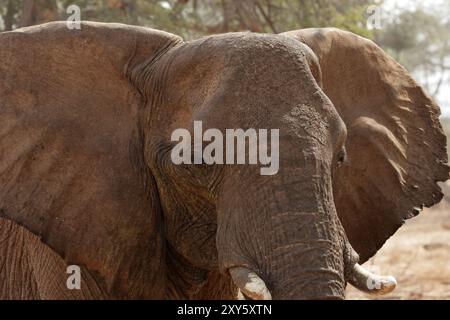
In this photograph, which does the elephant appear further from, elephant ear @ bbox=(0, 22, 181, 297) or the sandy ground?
the sandy ground

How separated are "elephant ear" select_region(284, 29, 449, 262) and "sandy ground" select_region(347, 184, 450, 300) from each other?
3.56 metres

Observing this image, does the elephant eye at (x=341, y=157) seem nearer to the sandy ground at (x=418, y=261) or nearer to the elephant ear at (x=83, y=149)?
the elephant ear at (x=83, y=149)

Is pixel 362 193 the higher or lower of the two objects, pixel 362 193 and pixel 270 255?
the lower

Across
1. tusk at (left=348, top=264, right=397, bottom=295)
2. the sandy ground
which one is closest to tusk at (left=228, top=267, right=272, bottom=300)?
tusk at (left=348, top=264, right=397, bottom=295)

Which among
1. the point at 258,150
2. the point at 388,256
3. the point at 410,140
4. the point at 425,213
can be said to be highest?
the point at 258,150

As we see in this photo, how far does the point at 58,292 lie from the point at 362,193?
148 centimetres

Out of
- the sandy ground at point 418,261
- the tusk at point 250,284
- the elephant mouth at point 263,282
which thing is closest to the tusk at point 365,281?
the elephant mouth at point 263,282

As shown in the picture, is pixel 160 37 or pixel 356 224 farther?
pixel 356 224

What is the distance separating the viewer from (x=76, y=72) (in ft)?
13.9

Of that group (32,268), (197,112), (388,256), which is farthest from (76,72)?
(388,256)

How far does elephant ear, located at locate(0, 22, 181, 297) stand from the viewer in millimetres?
4078

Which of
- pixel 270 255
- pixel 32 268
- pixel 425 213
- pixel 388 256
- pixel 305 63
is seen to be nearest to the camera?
pixel 270 255

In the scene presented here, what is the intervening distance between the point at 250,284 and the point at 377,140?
5.21 feet

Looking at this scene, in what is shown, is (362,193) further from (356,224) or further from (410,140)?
(410,140)
